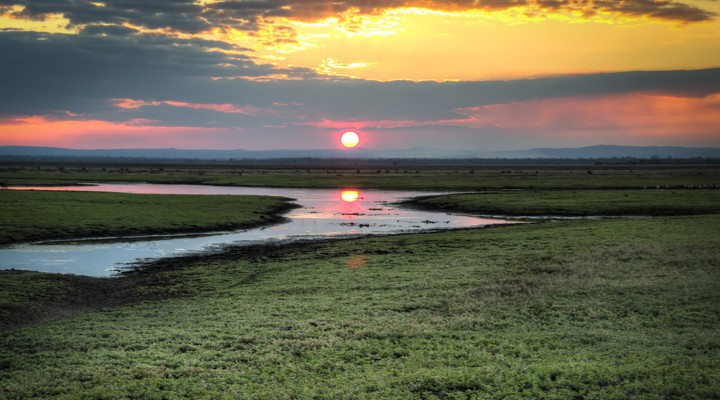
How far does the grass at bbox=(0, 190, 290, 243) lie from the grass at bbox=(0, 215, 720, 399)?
19.0 m

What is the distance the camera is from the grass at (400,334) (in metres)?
13.5

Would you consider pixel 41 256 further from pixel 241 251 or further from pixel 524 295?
pixel 524 295

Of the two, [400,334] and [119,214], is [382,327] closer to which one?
[400,334]

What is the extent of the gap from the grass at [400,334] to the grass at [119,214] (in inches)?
749

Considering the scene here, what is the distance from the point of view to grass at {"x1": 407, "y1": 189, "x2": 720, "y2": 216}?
206 feet

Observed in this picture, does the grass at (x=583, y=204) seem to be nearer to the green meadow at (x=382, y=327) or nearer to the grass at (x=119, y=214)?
the grass at (x=119, y=214)

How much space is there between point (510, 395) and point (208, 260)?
82.4ft

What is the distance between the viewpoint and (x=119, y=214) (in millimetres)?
54000

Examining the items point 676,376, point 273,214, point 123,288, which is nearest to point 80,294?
point 123,288

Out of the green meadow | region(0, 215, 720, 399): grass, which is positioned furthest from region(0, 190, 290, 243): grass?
region(0, 215, 720, 399): grass

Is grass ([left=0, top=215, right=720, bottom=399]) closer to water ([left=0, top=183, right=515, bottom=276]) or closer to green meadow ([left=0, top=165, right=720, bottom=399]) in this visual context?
green meadow ([left=0, top=165, right=720, bottom=399])

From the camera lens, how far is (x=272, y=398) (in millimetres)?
12914

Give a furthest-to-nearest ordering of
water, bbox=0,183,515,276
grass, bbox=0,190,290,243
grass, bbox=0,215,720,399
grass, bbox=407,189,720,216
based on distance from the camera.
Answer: grass, bbox=407,189,720,216, grass, bbox=0,190,290,243, water, bbox=0,183,515,276, grass, bbox=0,215,720,399

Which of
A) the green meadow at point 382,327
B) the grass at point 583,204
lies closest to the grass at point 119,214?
the green meadow at point 382,327
